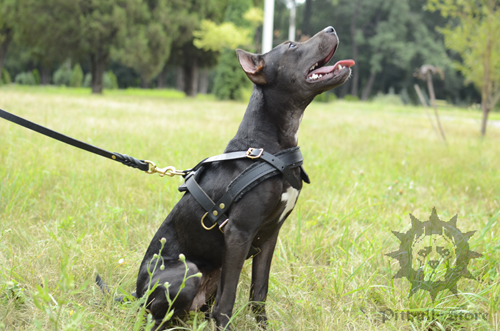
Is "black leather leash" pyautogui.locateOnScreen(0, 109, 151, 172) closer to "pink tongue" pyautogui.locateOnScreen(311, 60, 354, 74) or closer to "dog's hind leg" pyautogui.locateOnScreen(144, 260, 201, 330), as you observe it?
"dog's hind leg" pyautogui.locateOnScreen(144, 260, 201, 330)

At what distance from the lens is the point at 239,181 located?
1607mm

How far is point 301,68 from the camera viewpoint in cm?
174

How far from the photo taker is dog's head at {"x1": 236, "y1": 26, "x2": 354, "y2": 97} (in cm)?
173

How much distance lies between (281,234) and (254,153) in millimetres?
1287

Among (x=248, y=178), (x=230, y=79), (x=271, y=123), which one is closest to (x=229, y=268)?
(x=248, y=178)

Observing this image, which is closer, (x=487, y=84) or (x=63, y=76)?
(x=487, y=84)

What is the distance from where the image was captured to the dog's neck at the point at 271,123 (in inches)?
68.6

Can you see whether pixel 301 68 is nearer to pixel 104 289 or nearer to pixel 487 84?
pixel 104 289

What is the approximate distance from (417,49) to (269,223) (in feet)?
129

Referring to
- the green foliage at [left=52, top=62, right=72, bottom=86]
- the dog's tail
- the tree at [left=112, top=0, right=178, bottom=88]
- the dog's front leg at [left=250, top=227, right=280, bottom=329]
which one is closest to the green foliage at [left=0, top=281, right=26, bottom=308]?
the dog's tail

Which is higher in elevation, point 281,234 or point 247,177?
point 247,177

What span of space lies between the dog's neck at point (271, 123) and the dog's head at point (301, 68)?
67mm

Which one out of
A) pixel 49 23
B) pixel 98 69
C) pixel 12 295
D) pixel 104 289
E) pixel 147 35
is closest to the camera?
pixel 12 295

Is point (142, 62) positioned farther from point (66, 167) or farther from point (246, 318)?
point (246, 318)
